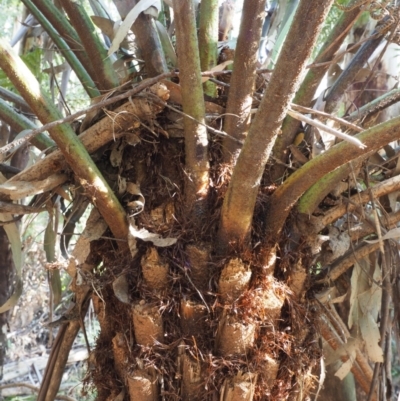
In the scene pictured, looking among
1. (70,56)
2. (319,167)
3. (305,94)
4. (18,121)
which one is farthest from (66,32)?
(319,167)

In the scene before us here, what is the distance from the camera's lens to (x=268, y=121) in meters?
0.68

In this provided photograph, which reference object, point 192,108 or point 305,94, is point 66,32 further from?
point 305,94

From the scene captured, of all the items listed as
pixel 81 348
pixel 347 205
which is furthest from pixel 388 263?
pixel 81 348

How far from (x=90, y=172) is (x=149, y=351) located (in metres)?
0.30

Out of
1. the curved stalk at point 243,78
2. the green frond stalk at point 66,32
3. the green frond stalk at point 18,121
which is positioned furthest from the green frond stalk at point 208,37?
the green frond stalk at point 18,121

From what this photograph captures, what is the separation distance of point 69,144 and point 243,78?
0.30 m

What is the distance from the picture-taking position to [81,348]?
10.1ft

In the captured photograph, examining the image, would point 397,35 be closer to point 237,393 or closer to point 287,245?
point 287,245

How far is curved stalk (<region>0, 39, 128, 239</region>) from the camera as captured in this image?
0.72m

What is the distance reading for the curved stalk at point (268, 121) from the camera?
60cm

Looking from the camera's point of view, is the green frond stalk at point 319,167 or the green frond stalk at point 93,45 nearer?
the green frond stalk at point 319,167

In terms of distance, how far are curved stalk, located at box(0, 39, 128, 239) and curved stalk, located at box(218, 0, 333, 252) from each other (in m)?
0.19

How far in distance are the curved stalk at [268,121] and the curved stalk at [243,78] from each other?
0.14 m

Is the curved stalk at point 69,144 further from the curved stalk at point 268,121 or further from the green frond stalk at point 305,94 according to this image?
the green frond stalk at point 305,94
